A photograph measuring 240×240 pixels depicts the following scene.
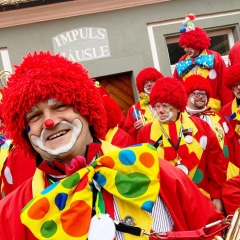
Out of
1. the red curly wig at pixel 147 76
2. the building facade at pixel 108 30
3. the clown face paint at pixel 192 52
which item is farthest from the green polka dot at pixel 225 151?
the building facade at pixel 108 30

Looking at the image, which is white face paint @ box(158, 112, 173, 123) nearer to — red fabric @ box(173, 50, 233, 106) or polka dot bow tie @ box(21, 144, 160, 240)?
red fabric @ box(173, 50, 233, 106)

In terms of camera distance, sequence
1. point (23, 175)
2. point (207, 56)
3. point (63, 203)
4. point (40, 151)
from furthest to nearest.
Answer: point (207, 56)
point (23, 175)
point (40, 151)
point (63, 203)

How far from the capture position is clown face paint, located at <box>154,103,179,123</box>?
413 cm

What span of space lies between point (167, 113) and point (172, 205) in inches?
88.5

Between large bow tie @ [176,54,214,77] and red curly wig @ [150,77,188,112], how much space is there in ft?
3.43

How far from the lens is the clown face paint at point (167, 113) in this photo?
413cm

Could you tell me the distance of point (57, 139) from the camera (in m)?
1.92

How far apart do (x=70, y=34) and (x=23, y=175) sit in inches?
161

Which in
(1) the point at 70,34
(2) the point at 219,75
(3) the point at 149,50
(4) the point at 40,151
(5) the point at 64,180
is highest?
(1) the point at 70,34

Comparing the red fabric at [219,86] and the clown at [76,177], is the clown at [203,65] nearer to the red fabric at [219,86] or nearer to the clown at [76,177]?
the red fabric at [219,86]

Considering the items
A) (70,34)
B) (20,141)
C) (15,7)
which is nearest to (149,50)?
(70,34)

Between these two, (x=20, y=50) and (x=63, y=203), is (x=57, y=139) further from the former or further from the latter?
(x=20, y=50)

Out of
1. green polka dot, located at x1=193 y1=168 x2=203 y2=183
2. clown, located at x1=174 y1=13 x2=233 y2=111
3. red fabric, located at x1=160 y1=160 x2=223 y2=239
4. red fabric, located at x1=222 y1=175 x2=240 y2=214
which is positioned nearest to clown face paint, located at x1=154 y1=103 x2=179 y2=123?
green polka dot, located at x1=193 y1=168 x2=203 y2=183

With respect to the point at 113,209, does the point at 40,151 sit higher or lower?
higher
